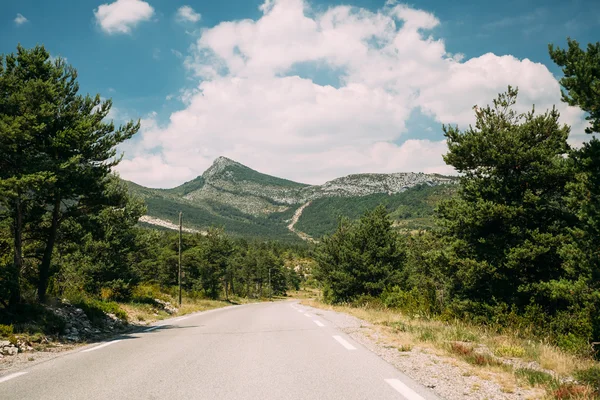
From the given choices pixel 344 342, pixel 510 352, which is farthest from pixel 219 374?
pixel 510 352

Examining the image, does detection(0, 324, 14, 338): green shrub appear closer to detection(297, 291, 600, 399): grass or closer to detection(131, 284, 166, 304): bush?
detection(297, 291, 600, 399): grass

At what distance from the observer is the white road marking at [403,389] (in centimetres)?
428

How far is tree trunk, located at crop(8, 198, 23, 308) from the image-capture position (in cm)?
1016

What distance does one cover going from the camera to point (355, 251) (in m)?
31.8

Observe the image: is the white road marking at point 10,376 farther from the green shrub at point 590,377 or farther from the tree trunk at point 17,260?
the green shrub at point 590,377

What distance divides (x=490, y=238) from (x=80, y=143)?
17.3 m

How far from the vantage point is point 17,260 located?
11.8 m

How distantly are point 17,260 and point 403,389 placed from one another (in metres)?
12.7

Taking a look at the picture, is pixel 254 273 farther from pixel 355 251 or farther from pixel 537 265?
pixel 537 265

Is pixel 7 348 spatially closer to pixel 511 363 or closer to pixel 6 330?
pixel 6 330

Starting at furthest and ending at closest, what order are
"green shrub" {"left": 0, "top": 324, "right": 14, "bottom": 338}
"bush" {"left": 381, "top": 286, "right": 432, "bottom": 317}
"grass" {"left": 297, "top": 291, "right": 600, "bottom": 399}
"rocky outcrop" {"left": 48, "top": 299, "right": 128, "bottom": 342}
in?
"bush" {"left": 381, "top": 286, "right": 432, "bottom": 317}, "rocky outcrop" {"left": 48, "top": 299, "right": 128, "bottom": 342}, "green shrub" {"left": 0, "top": 324, "right": 14, "bottom": 338}, "grass" {"left": 297, "top": 291, "right": 600, "bottom": 399}

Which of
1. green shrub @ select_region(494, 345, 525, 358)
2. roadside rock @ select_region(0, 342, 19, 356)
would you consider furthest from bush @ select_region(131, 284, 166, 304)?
green shrub @ select_region(494, 345, 525, 358)

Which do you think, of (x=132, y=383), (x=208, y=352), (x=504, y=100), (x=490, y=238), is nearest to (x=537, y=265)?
(x=490, y=238)

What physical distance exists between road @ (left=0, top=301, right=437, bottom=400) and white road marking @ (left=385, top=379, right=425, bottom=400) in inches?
0.5
